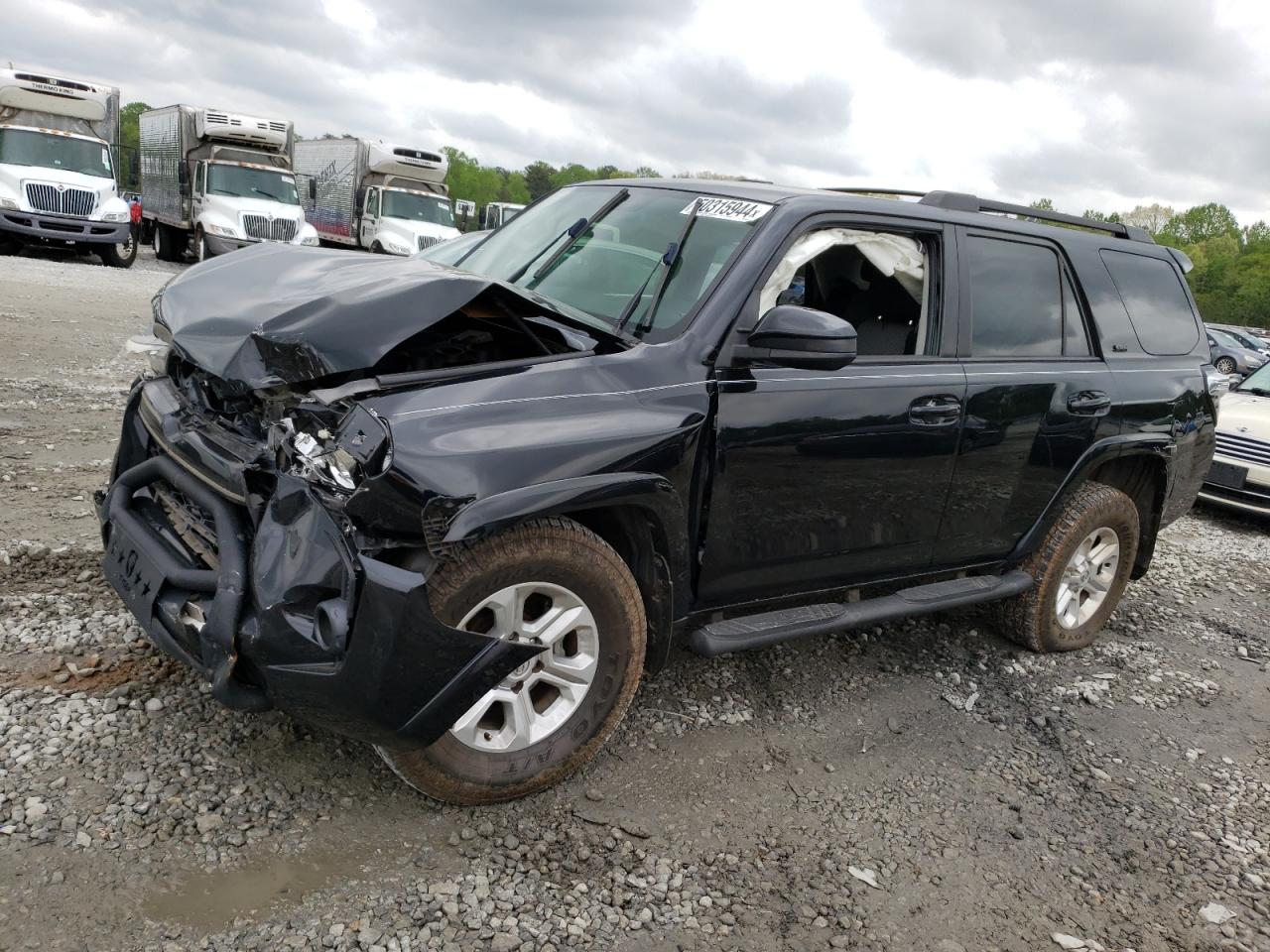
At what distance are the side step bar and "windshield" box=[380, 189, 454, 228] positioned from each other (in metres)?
20.9

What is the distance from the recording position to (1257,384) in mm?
9422

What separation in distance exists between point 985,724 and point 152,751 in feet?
10.2

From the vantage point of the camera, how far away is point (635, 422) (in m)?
2.96

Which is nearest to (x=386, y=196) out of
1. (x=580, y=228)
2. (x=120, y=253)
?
(x=120, y=253)

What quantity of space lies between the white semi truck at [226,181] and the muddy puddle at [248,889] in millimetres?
19011

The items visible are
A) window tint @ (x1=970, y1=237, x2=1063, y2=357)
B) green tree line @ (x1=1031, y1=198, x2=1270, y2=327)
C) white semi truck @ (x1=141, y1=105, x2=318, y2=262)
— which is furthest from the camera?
green tree line @ (x1=1031, y1=198, x2=1270, y2=327)

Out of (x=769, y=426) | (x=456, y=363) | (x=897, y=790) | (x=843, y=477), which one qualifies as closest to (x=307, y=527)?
(x=456, y=363)

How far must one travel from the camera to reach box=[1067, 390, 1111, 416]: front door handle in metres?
4.28

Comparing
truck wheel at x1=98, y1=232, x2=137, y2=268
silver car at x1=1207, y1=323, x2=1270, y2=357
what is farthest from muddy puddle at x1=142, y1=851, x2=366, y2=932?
silver car at x1=1207, y1=323, x2=1270, y2=357

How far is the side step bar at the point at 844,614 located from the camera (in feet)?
11.0

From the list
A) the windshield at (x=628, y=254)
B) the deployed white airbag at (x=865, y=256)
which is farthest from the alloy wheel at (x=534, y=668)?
the deployed white airbag at (x=865, y=256)

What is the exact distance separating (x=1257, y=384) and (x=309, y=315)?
957 centimetres

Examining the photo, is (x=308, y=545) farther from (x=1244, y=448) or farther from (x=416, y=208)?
(x=416, y=208)

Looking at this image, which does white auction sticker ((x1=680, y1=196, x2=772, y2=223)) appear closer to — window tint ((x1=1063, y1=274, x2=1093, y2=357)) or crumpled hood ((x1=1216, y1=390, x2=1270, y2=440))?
window tint ((x1=1063, y1=274, x2=1093, y2=357))
